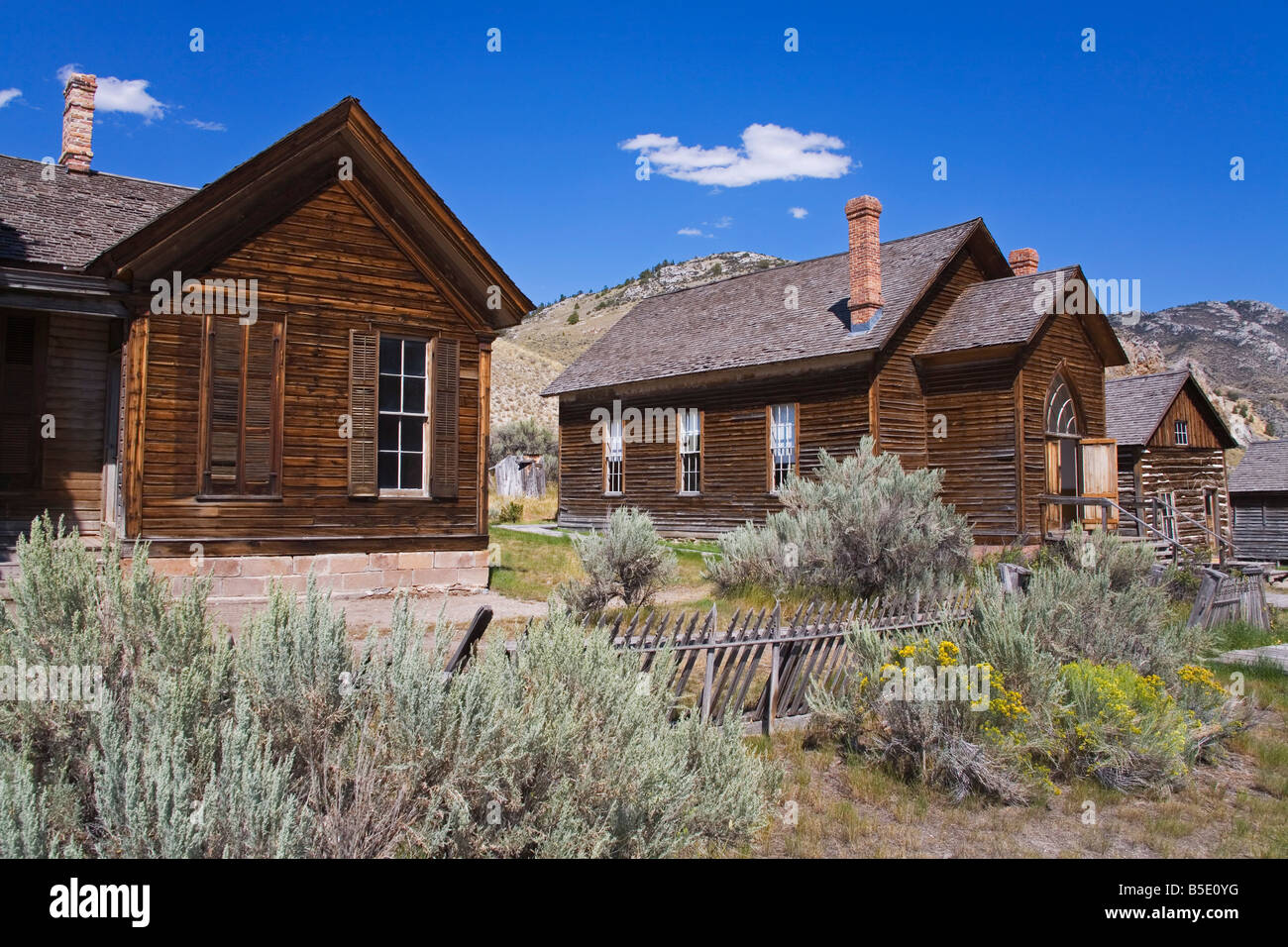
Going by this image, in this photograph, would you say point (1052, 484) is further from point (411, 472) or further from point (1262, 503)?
point (1262, 503)

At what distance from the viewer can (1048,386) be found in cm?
1903

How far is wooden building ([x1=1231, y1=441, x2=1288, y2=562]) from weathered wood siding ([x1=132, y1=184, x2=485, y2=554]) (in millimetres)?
30134

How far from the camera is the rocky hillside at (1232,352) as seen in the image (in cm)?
5828

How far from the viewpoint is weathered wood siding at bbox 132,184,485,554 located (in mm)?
10164

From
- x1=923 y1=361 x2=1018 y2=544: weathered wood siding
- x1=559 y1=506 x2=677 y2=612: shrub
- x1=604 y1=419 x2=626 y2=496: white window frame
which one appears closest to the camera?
x1=559 y1=506 x2=677 y2=612: shrub

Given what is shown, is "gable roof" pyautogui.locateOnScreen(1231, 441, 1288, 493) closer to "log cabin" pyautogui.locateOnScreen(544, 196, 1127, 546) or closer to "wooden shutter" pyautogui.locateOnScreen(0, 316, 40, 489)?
"log cabin" pyautogui.locateOnScreen(544, 196, 1127, 546)

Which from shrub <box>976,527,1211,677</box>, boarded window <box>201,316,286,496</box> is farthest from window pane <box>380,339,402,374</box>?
shrub <box>976,527,1211,677</box>

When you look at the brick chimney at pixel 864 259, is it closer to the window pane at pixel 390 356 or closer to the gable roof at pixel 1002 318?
the gable roof at pixel 1002 318

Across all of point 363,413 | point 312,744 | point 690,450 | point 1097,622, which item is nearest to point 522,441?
point 690,450

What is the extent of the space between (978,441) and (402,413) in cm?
1241

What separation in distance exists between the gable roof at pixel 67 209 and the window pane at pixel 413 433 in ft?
13.4

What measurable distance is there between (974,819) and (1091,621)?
2878 mm

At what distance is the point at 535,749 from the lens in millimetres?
3883
